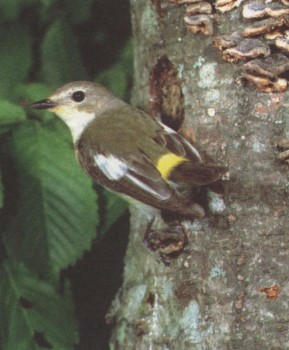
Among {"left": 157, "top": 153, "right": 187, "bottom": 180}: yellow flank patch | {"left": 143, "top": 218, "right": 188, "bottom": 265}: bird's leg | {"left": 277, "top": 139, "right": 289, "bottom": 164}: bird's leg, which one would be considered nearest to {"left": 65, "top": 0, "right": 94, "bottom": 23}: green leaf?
{"left": 157, "top": 153, "right": 187, "bottom": 180}: yellow flank patch

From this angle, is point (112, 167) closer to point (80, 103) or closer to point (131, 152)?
point (131, 152)

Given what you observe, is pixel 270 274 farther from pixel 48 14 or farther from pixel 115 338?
pixel 48 14

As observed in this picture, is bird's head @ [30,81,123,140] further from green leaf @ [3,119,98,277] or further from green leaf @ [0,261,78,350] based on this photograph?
green leaf @ [0,261,78,350]

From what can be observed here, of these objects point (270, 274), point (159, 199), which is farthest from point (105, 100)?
point (270, 274)

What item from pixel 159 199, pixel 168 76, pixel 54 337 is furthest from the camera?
pixel 54 337

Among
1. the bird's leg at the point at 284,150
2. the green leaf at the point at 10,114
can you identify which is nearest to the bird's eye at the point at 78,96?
the green leaf at the point at 10,114

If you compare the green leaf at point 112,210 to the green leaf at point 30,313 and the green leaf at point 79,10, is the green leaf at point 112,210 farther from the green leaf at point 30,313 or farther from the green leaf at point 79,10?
the green leaf at point 79,10

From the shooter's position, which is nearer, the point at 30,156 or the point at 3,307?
the point at 30,156
